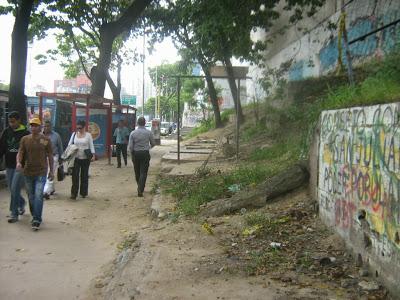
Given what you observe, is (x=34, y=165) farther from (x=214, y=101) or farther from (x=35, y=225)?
(x=214, y=101)

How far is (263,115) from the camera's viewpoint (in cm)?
1819

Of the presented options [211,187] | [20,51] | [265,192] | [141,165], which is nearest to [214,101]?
[20,51]

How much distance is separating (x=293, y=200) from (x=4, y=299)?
14.3 feet

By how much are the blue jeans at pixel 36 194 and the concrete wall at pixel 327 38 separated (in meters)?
7.05

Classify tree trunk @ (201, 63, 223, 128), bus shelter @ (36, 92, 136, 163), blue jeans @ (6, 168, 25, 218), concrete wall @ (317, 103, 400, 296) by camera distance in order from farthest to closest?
tree trunk @ (201, 63, 223, 128)
bus shelter @ (36, 92, 136, 163)
blue jeans @ (6, 168, 25, 218)
concrete wall @ (317, 103, 400, 296)

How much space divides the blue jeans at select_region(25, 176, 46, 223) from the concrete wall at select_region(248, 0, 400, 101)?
7045 mm

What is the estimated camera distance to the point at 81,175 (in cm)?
1035

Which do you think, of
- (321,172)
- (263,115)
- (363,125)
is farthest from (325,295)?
(263,115)

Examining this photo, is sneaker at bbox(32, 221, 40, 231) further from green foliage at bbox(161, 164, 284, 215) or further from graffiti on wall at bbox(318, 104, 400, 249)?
graffiti on wall at bbox(318, 104, 400, 249)

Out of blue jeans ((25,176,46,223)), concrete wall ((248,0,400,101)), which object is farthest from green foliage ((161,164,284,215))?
concrete wall ((248,0,400,101))

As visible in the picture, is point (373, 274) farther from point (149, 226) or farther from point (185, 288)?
point (149, 226)

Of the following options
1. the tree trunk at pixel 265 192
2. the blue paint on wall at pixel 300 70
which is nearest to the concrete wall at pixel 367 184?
Result: the tree trunk at pixel 265 192

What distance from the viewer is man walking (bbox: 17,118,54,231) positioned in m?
7.52

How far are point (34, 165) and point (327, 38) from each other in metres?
11.1
